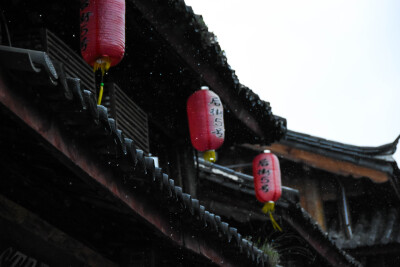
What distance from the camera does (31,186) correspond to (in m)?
6.64

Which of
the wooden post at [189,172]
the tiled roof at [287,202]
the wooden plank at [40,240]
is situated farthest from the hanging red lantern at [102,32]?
the tiled roof at [287,202]

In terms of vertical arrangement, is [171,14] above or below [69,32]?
above

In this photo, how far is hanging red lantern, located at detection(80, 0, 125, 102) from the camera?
24.8 feet

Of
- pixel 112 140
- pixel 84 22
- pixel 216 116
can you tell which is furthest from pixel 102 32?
pixel 216 116

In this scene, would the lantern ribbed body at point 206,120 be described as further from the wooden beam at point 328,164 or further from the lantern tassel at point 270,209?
the wooden beam at point 328,164

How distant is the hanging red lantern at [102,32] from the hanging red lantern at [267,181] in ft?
21.2

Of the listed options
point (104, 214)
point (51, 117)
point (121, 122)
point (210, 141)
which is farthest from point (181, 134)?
point (51, 117)

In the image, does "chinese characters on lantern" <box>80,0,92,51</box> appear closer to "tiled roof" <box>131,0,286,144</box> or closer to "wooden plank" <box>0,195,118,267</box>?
"tiled roof" <box>131,0,286,144</box>

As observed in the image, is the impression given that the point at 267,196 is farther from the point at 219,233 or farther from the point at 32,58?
the point at 32,58

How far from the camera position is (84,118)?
5.51 m

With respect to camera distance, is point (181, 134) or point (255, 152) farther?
point (255, 152)

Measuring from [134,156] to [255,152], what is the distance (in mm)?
14516

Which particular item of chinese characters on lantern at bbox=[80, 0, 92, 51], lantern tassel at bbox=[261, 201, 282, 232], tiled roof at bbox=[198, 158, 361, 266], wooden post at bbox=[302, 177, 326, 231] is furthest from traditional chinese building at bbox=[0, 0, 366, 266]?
wooden post at bbox=[302, 177, 326, 231]

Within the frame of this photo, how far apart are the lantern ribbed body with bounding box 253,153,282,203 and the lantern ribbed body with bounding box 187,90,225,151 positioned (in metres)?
2.89
